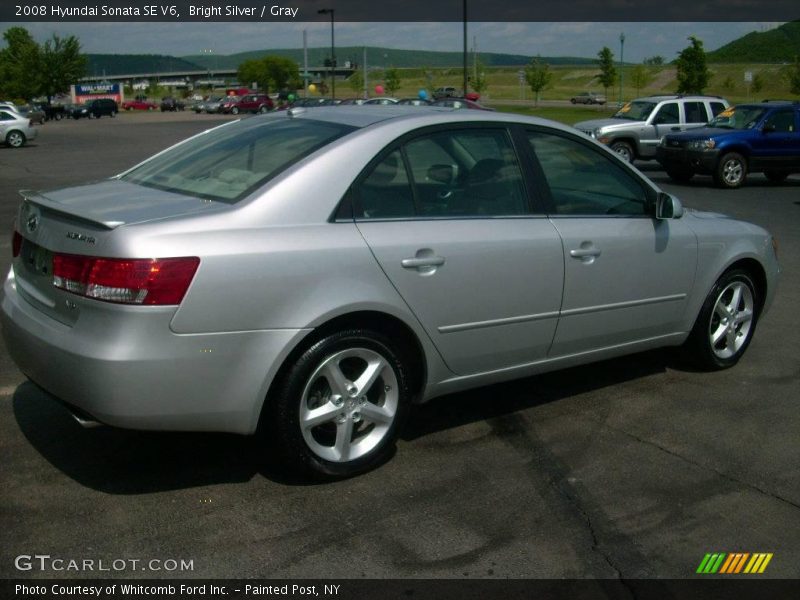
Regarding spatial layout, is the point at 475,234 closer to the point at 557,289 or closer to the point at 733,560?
the point at 557,289

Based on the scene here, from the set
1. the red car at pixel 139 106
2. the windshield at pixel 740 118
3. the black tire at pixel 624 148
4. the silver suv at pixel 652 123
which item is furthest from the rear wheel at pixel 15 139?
the red car at pixel 139 106

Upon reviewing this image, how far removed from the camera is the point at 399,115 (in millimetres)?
4625

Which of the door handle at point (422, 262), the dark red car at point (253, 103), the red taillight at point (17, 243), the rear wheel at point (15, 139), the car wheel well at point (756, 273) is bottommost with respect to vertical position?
the car wheel well at point (756, 273)

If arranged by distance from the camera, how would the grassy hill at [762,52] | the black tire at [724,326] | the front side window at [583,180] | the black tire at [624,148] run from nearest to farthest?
1. the front side window at [583,180]
2. the black tire at [724,326]
3. the black tire at [624,148]
4. the grassy hill at [762,52]

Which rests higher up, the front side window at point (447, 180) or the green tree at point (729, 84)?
the green tree at point (729, 84)

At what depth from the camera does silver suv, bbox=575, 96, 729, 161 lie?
2212 centimetres

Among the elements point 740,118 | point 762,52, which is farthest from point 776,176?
point 762,52

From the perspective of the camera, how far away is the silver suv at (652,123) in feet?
72.6

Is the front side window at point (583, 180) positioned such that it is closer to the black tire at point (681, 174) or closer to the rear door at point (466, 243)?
the rear door at point (466, 243)

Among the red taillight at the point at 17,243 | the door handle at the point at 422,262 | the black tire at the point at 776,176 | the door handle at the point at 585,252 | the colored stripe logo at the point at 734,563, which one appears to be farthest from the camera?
the black tire at the point at 776,176

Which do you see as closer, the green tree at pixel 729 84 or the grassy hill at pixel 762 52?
the green tree at pixel 729 84
